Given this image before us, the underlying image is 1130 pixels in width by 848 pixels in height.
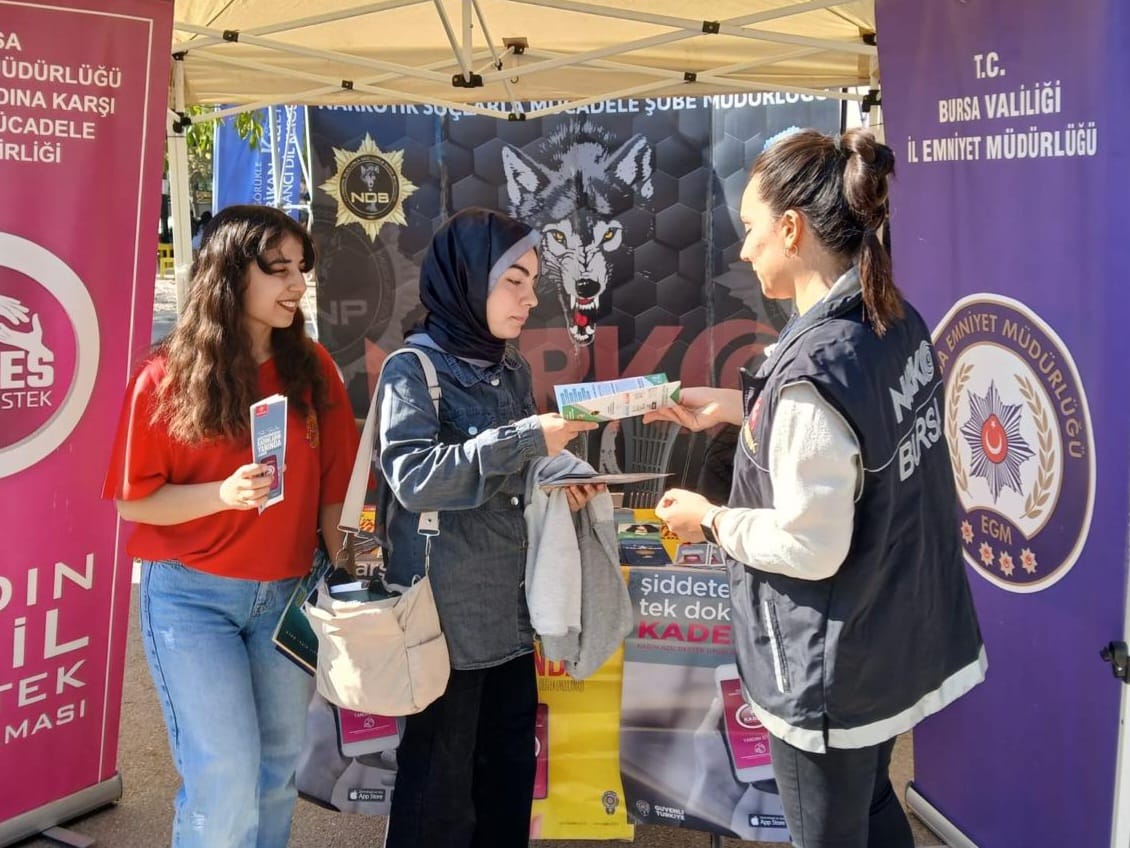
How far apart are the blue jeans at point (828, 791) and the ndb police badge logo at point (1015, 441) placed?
0.76 m

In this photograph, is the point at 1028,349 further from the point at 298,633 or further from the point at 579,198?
the point at 579,198

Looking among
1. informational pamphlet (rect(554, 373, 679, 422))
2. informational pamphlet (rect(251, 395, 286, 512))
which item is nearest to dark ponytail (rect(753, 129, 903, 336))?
informational pamphlet (rect(554, 373, 679, 422))

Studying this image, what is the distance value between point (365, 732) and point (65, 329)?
1412 millimetres

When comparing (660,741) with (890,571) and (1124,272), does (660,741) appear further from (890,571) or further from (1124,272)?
(1124,272)

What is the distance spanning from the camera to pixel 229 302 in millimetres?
2381

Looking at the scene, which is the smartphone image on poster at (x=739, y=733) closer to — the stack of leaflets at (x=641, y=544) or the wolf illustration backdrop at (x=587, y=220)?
the stack of leaflets at (x=641, y=544)

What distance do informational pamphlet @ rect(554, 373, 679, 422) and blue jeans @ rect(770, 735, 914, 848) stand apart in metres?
0.70

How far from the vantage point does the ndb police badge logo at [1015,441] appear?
2.38m

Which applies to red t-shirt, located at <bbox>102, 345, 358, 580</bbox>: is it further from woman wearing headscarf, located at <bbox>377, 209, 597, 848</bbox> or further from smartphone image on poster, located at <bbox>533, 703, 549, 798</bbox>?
smartphone image on poster, located at <bbox>533, 703, 549, 798</bbox>

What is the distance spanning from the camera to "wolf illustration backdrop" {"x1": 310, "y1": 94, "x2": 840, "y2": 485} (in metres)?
5.94

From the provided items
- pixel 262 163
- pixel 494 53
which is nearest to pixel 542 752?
pixel 494 53

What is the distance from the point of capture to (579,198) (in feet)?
19.7

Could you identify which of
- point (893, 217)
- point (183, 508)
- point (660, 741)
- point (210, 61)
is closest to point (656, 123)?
point (210, 61)

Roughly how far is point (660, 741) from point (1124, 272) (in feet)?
5.78
